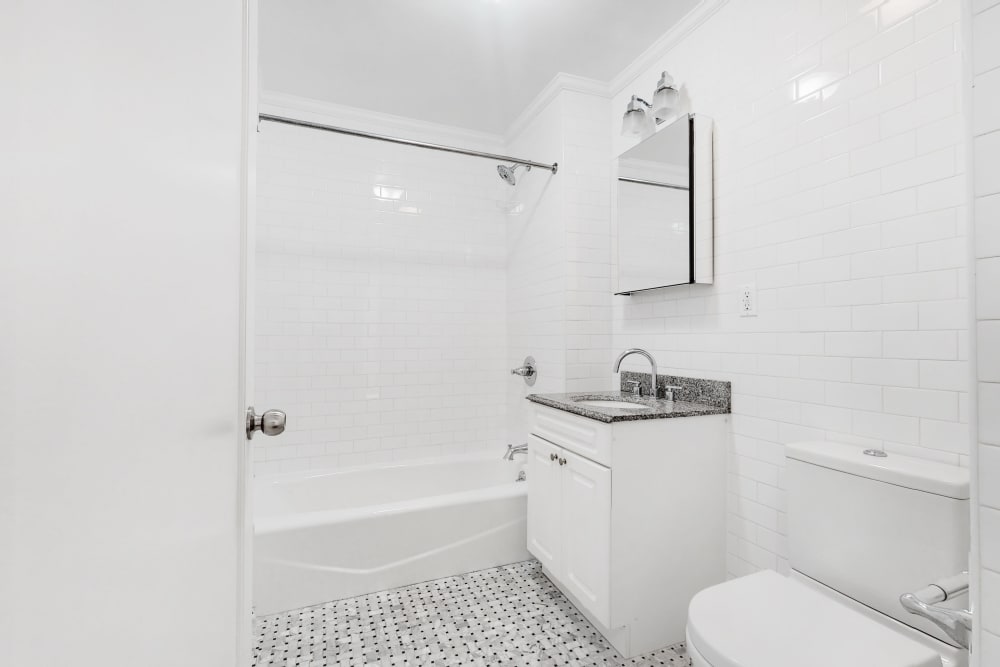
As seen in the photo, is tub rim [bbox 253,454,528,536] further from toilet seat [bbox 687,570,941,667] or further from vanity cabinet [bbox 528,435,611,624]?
toilet seat [bbox 687,570,941,667]

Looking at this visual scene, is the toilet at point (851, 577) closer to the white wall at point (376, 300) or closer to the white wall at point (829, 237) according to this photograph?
the white wall at point (829, 237)

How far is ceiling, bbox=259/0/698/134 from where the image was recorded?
199 cm

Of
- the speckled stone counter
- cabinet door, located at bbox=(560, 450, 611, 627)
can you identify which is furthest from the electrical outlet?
cabinet door, located at bbox=(560, 450, 611, 627)

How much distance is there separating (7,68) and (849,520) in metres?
1.65

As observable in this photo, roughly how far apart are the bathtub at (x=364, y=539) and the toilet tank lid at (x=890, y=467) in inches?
52.2

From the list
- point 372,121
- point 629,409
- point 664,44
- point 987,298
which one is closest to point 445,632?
point 629,409

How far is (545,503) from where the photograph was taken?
202 centimetres

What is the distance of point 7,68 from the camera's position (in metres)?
0.15

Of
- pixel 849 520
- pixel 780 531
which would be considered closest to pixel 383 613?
pixel 780 531

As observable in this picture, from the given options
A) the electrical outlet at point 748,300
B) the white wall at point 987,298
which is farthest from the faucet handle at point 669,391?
the white wall at point 987,298

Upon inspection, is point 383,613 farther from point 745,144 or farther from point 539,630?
point 745,144

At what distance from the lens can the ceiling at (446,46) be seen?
6.54 ft

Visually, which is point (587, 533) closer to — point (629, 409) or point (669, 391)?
point (629, 409)

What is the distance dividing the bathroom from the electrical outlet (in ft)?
0.04
